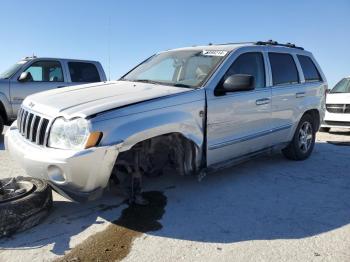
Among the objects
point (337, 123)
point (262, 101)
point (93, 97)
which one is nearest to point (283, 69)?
point (262, 101)

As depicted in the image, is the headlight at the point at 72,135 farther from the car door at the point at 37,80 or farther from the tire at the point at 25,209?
the car door at the point at 37,80

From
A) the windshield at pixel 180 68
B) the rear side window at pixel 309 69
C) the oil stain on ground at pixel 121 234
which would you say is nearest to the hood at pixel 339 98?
the rear side window at pixel 309 69

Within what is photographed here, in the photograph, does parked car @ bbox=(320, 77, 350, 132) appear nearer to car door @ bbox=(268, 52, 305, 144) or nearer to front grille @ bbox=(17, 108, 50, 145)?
car door @ bbox=(268, 52, 305, 144)

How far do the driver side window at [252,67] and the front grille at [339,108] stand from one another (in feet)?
17.9

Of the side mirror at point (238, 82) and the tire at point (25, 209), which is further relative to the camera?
the side mirror at point (238, 82)

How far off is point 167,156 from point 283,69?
2.50 meters

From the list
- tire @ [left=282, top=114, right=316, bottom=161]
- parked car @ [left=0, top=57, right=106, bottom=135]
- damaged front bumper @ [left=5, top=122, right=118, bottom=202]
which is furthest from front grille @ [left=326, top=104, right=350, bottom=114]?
damaged front bumper @ [left=5, top=122, right=118, bottom=202]

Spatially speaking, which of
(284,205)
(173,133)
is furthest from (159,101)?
(284,205)

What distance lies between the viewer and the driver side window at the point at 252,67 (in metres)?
4.99

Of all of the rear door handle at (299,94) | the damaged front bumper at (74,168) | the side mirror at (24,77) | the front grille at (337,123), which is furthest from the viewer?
the front grille at (337,123)

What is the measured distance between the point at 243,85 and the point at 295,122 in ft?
6.65

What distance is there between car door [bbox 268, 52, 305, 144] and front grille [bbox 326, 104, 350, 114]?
4.40m

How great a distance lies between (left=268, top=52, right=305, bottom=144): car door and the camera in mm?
5609

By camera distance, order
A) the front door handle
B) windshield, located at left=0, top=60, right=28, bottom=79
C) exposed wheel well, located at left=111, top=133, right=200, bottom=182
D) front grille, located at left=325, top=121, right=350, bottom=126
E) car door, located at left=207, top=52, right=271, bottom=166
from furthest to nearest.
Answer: front grille, located at left=325, top=121, right=350, bottom=126
windshield, located at left=0, top=60, right=28, bottom=79
the front door handle
car door, located at left=207, top=52, right=271, bottom=166
exposed wheel well, located at left=111, top=133, right=200, bottom=182
